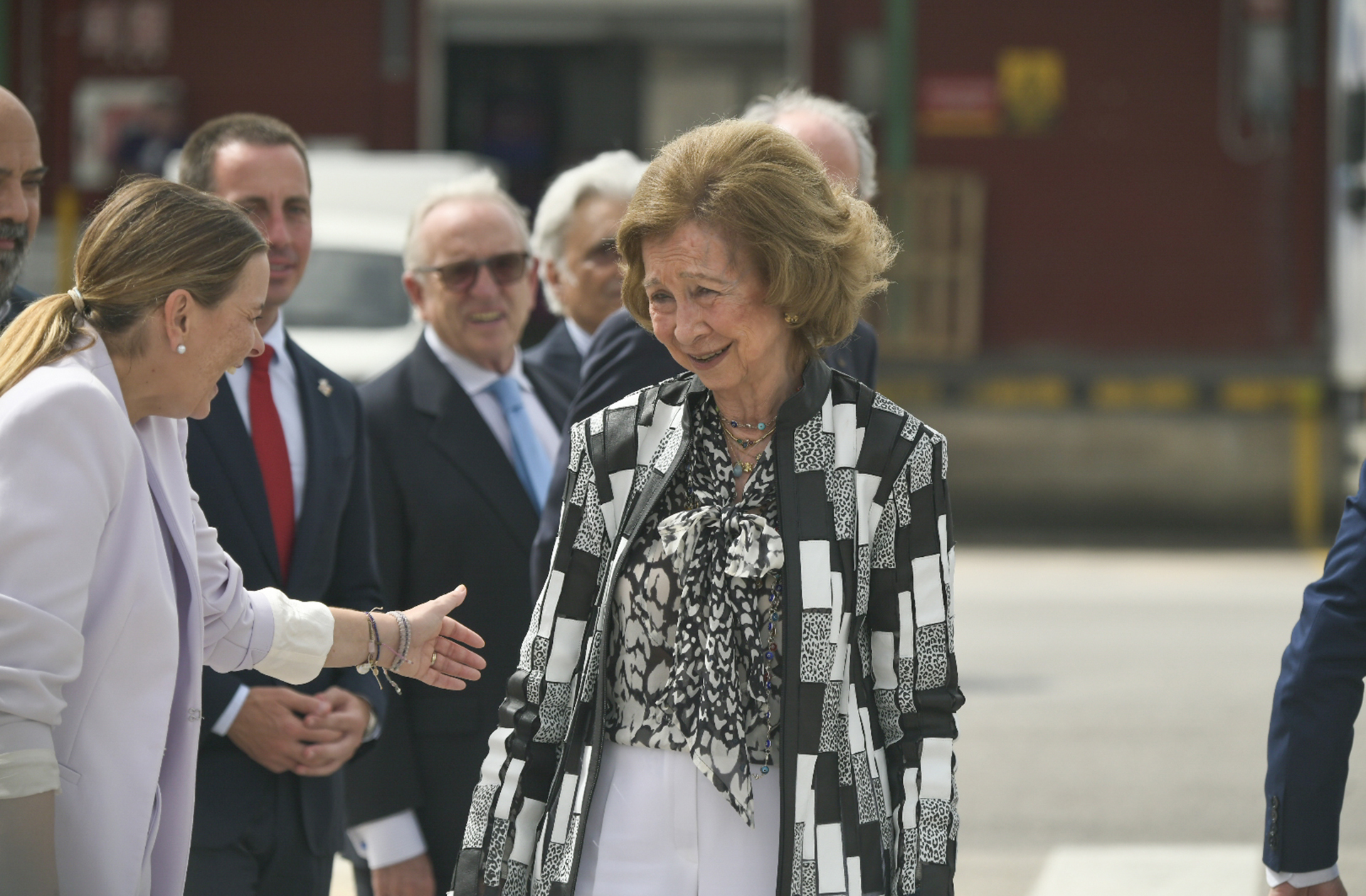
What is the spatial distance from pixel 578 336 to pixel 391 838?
1.58 m

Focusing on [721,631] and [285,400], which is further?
[285,400]

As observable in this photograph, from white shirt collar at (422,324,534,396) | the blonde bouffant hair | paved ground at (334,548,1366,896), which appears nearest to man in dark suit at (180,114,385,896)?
white shirt collar at (422,324,534,396)

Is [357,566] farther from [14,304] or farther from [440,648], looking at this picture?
[14,304]

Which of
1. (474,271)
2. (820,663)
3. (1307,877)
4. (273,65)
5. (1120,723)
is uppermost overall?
(273,65)

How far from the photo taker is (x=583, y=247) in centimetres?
457

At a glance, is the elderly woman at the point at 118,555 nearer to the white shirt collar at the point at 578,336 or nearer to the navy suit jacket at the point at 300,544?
the navy suit jacket at the point at 300,544

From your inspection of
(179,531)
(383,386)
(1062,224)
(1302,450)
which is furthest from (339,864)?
(1062,224)

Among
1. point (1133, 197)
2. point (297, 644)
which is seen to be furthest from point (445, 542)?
point (1133, 197)

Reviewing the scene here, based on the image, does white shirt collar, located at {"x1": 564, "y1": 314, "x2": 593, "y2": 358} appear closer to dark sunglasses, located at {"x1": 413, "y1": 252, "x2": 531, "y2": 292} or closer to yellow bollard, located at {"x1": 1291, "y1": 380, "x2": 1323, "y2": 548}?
dark sunglasses, located at {"x1": 413, "y1": 252, "x2": 531, "y2": 292}

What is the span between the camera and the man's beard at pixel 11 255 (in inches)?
121

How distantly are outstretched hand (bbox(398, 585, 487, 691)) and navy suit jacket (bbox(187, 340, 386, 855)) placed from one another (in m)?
0.51

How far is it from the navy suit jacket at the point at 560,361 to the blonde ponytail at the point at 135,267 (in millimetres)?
1658

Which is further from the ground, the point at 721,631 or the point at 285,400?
the point at 285,400

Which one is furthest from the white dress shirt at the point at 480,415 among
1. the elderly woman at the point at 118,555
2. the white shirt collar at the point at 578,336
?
the elderly woman at the point at 118,555
